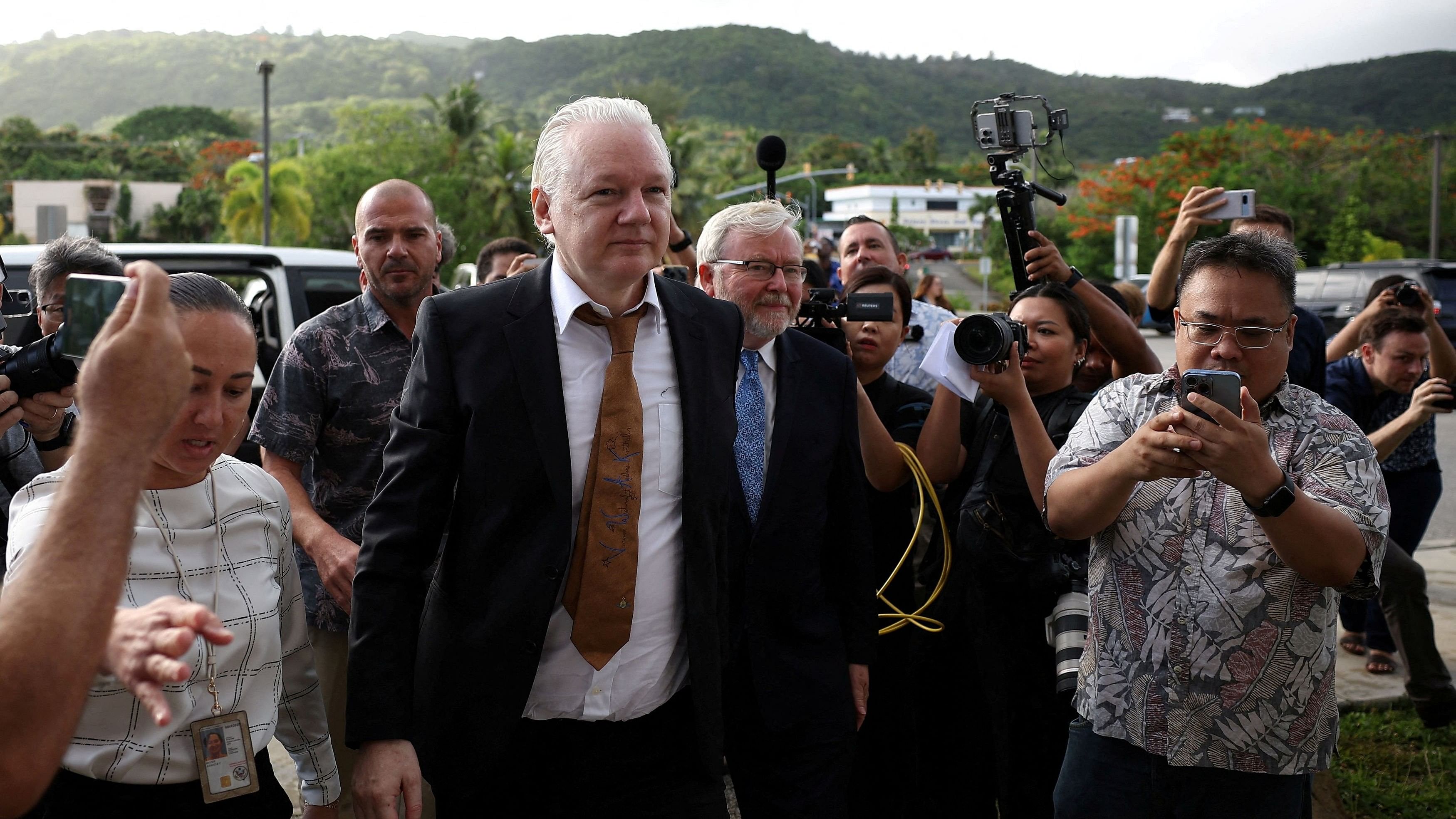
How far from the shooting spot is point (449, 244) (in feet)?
17.5

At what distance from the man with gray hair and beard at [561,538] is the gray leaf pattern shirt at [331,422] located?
3.47ft

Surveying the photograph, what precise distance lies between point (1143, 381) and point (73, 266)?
3.32 metres

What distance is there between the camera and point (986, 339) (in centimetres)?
295

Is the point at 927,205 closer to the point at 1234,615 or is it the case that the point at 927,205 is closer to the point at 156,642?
the point at 1234,615

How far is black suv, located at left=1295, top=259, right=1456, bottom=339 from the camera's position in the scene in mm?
16156

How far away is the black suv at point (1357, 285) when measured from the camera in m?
16.2

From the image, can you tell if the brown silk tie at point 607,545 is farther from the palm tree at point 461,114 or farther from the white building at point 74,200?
the white building at point 74,200

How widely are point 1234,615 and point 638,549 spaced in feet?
3.94

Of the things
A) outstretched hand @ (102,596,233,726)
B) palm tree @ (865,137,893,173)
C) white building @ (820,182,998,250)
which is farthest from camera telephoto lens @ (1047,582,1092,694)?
palm tree @ (865,137,893,173)

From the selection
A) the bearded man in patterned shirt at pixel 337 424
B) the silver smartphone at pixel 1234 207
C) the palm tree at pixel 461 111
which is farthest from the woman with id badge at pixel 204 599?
the palm tree at pixel 461 111

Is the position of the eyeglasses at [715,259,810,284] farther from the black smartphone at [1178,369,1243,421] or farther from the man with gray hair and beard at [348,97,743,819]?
the black smartphone at [1178,369,1243,421]

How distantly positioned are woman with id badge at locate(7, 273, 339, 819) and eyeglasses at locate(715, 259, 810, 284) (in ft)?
4.61

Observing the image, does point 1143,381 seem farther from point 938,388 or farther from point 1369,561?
point 938,388

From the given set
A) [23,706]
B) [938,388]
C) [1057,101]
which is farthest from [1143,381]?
[1057,101]
